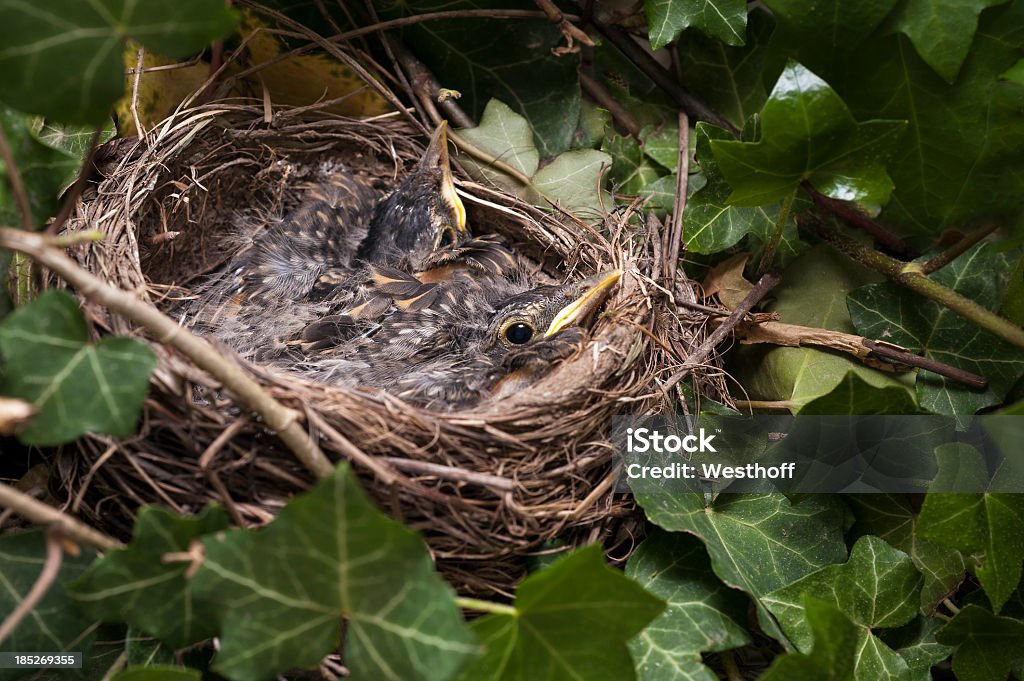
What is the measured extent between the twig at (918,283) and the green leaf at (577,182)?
1.44 feet

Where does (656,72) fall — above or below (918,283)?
above

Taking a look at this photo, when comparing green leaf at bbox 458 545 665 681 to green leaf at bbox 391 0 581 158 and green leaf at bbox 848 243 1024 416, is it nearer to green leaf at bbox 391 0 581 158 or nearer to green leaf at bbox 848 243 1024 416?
green leaf at bbox 848 243 1024 416

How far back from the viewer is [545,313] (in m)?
1.54

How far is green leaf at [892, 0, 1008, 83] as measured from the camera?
1.22 meters

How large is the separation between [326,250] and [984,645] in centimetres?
144

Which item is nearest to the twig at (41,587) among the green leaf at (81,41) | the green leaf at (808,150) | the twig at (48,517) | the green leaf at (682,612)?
the twig at (48,517)

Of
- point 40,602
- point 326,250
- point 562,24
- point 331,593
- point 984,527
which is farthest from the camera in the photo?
point 326,250

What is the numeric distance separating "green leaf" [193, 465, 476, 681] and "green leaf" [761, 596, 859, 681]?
474 millimetres

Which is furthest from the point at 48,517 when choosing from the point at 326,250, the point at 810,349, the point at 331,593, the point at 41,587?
the point at 810,349

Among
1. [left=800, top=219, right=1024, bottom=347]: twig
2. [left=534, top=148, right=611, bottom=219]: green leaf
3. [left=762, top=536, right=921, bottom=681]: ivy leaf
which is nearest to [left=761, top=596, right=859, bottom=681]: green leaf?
[left=762, top=536, right=921, bottom=681]: ivy leaf

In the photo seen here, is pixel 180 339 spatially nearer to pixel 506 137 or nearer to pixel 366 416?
pixel 366 416

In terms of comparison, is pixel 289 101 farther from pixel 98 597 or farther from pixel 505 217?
pixel 98 597

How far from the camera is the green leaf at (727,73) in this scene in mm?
1648

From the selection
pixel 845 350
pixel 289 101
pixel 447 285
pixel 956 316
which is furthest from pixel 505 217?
pixel 956 316
